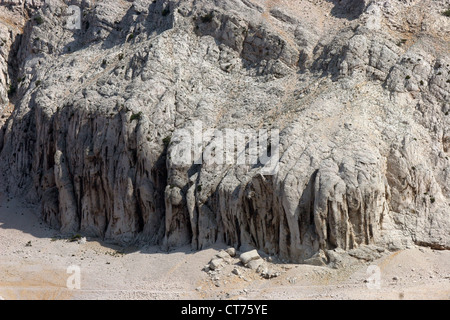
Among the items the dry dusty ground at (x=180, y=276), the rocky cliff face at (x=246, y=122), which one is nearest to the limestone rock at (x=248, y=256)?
the dry dusty ground at (x=180, y=276)

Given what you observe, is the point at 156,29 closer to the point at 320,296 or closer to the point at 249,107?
the point at 249,107

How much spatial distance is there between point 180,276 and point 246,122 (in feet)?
42.4

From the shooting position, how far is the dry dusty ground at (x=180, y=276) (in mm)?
28047

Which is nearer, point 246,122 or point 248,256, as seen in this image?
point 248,256

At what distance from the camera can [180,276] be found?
3158cm

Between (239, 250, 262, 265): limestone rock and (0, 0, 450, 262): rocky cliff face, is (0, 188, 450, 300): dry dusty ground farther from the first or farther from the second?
(0, 0, 450, 262): rocky cliff face

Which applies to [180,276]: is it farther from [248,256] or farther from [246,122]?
[246,122]

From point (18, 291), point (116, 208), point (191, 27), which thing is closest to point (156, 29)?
point (191, 27)

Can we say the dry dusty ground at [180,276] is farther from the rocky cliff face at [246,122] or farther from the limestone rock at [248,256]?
the rocky cliff face at [246,122]

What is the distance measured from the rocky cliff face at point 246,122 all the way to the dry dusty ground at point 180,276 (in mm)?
1491

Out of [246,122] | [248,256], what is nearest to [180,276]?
[248,256]

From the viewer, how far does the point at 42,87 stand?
1843 inches

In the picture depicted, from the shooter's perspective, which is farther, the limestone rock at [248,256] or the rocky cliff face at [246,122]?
the rocky cliff face at [246,122]

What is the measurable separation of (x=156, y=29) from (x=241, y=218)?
2283 cm
